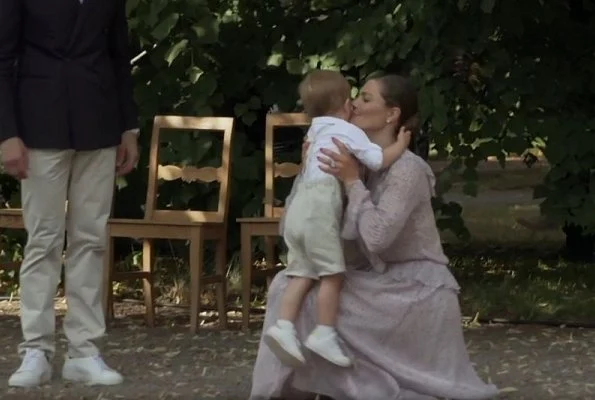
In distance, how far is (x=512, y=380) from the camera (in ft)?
19.4

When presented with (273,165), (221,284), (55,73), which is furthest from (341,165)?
(273,165)

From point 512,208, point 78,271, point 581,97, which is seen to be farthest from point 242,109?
point 512,208

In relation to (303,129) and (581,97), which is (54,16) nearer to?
(303,129)

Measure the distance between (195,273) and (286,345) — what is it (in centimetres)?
237

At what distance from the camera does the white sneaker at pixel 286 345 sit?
5.05m

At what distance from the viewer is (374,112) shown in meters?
5.36

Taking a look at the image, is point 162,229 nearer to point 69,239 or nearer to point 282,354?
point 69,239

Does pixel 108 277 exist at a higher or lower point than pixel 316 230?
lower

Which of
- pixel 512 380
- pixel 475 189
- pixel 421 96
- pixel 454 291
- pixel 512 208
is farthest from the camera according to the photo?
pixel 512 208

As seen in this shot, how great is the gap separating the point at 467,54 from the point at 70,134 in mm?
3057

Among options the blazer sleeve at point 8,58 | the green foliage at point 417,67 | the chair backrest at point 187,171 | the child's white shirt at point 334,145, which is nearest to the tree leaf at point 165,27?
the green foliage at point 417,67

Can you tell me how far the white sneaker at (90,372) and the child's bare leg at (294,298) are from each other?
88 cm

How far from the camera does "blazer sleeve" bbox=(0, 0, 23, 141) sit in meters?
5.38

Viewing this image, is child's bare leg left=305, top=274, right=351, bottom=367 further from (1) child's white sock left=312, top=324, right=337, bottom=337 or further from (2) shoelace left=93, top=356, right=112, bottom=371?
(2) shoelace left=93, top=356, right=112, bottom=371
